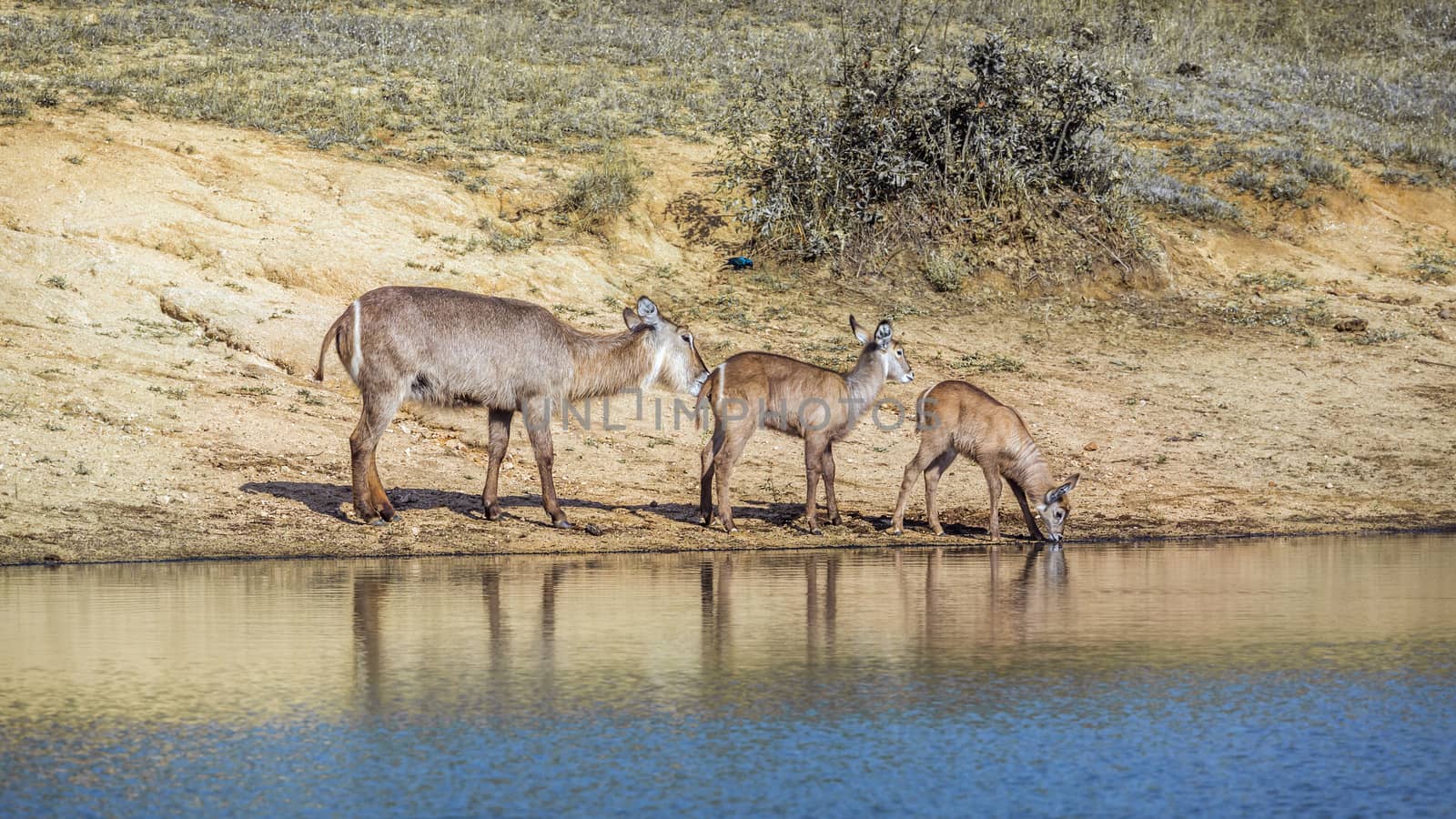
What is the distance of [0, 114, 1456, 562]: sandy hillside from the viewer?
13.7m

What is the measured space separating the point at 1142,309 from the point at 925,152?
14.2 feet

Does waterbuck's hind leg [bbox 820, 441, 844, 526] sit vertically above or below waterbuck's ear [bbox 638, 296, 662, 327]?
below

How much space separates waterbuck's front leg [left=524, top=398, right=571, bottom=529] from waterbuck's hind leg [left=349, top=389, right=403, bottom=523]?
1145mm

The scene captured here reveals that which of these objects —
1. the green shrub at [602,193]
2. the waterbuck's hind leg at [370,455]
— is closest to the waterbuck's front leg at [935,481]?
the waterbuck's hind leg at [370,455]

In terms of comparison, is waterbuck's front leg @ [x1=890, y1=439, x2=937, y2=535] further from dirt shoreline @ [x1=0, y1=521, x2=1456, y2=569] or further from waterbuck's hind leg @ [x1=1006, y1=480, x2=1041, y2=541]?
waterbuck's hind leg @ [x1=1006, y1=480, x2=1041, y2=541]

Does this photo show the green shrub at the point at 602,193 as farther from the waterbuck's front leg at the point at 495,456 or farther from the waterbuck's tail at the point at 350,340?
the waterbuck's tail at the point at 350,340

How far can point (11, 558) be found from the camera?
11.5m

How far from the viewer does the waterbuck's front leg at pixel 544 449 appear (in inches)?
535

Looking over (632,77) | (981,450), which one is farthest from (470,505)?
(632,77)

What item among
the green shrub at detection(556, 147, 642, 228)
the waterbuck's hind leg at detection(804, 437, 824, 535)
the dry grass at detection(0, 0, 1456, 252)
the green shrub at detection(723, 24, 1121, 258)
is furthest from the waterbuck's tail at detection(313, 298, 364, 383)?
the green shrub at detection(723, 24, 1121, 258)

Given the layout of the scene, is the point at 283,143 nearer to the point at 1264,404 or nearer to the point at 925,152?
the point at 925,152

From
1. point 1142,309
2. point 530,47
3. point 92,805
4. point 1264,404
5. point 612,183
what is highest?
point 530,47

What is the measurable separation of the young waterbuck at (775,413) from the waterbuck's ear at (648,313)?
839 millimetres

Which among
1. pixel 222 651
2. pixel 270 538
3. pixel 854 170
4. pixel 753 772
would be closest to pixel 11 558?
pixel 270 538
